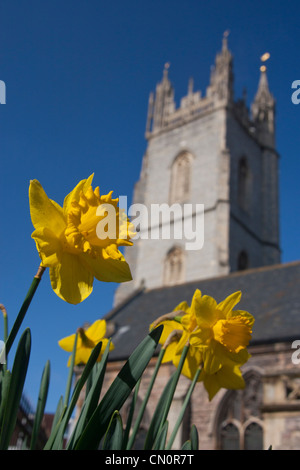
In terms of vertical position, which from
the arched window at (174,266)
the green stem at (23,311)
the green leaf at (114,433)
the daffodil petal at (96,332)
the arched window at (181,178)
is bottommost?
the green leaf at (114,433)

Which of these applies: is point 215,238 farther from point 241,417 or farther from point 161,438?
point 161,438

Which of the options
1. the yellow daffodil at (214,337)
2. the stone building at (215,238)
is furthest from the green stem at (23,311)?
the stone building at (215,238)

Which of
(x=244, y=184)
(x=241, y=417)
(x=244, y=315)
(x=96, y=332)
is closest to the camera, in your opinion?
(x=244, y=315)

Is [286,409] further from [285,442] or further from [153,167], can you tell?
[153,167]

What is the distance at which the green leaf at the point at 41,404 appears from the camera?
148 centimetres

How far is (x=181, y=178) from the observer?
97.4ft

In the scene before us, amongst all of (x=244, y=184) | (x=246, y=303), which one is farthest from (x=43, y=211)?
(x=244, y=184)

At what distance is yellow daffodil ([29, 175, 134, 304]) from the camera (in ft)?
3.50

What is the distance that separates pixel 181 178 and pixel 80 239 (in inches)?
1139

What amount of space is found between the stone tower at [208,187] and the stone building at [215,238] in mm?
72

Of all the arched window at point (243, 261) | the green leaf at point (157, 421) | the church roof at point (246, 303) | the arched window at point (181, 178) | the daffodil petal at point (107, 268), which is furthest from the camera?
the arched window at point (181, 178)

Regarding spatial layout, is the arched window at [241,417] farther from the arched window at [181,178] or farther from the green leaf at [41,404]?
the arched window at [181,178]

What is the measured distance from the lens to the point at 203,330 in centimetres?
142
